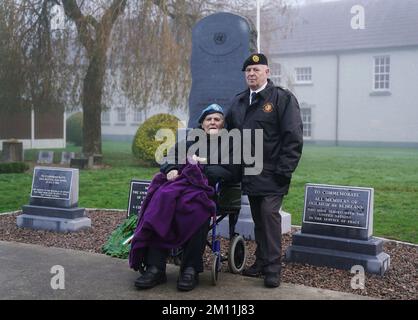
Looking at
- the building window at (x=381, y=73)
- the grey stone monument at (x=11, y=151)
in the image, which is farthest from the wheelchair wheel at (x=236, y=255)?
the building window at (x=381, y=73)

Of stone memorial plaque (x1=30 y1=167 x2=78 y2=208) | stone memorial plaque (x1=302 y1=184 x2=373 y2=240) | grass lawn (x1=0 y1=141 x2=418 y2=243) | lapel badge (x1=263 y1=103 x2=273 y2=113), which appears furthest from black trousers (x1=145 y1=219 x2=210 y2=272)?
grass lawn (x1=0 y1=141 x2=418 y2=243)

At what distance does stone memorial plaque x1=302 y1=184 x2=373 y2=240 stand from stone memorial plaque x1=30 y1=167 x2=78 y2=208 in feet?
10.1

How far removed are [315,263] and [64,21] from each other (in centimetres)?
1328

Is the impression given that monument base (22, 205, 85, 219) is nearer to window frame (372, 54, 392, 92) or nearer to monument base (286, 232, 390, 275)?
monument base (286, 232, 390, 275)

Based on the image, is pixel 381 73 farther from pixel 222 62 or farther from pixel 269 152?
pixel 269 152

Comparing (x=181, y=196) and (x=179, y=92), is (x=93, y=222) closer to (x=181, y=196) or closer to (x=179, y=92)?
(x=181, y=196)

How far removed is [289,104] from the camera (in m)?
4.73

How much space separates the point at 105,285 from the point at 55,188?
2654 mm

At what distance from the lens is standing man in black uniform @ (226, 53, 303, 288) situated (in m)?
4.64

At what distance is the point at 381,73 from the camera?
28906 mm

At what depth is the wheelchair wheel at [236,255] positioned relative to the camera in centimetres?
496

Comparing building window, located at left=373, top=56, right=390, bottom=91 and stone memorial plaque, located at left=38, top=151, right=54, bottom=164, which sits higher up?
building window, located at left=373, top=56, right=390, bottom=91
